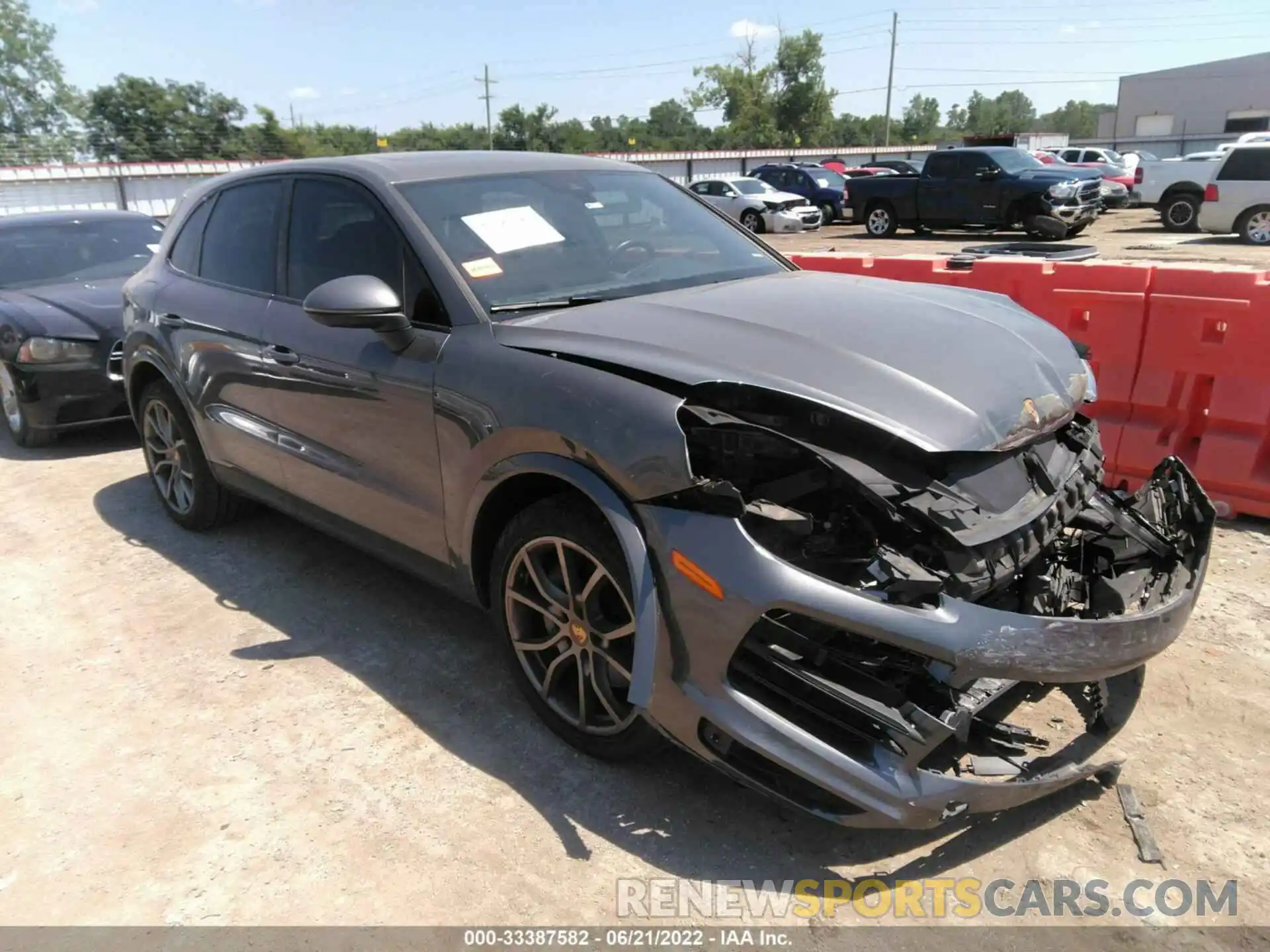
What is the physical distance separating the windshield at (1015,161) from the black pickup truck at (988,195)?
14mm

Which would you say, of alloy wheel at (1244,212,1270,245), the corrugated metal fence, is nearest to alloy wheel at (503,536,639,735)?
alloy wheel at (1244,212,1270,245)

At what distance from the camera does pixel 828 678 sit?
2213 mm

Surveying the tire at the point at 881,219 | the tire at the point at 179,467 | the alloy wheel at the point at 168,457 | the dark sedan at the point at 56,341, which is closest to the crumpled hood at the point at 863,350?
the tire at the point at 179,467

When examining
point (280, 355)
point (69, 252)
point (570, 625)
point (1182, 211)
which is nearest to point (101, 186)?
point (69, 252)

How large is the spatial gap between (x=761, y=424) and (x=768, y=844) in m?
1.18

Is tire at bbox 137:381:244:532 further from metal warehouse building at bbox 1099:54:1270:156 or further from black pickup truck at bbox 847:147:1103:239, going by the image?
metal warehouse building at bbox 1099:54:1270:156

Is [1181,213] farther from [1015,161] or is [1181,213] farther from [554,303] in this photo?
[554,303]

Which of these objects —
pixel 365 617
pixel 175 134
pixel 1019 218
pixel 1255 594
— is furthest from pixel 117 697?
pixel 175 134

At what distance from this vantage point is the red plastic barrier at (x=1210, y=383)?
4312 millimetres

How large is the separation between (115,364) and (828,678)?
6.15 metres

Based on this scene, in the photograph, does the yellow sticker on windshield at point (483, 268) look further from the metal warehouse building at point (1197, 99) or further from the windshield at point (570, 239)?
the metal warehouse building at point (1197, 99)

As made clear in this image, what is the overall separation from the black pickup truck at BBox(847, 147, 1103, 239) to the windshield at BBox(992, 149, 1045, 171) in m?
0.01

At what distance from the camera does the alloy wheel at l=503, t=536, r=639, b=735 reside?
8.65 ft

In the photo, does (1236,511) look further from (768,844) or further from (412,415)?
(412,415)
